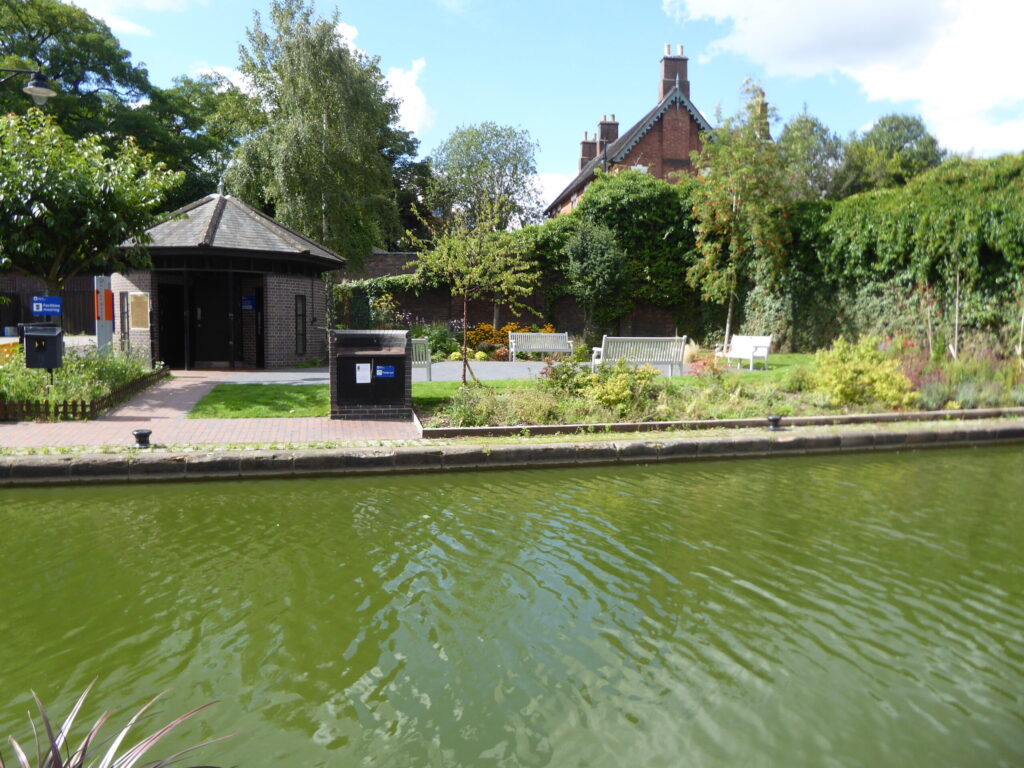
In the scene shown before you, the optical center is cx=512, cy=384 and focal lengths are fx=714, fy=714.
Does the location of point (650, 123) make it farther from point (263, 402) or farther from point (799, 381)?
point (263, 402)

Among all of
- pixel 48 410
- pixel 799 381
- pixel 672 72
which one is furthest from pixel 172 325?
pixel 672 72

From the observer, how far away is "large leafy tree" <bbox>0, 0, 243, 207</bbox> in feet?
101

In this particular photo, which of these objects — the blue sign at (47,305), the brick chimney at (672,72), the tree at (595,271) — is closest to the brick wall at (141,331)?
the blue sign at (47,305)

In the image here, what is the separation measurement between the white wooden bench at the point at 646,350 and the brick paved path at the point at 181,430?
482 centimetres

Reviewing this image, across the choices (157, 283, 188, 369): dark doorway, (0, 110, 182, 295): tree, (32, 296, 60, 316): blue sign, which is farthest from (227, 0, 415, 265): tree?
(32, 296, 60, 316): blue sign

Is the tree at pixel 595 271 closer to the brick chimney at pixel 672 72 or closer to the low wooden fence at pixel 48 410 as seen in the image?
the brick chimney at pixel 672 72

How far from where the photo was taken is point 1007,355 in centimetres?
1444

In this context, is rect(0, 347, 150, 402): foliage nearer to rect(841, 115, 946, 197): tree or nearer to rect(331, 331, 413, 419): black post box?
rect(331, 331, 413, 419): black post box

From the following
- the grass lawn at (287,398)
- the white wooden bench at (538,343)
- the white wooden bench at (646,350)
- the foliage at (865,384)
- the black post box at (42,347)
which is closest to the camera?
the black post box at (42,347)

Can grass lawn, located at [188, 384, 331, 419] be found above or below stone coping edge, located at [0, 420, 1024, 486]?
above

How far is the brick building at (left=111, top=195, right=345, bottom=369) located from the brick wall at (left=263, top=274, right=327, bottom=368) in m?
0.03

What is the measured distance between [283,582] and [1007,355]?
49.7ft

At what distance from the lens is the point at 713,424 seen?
10.2m

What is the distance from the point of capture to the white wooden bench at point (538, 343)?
65.3 ft
